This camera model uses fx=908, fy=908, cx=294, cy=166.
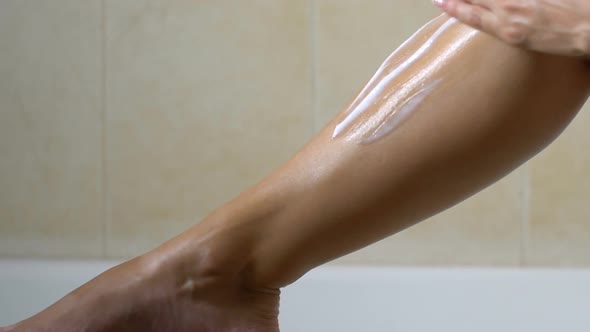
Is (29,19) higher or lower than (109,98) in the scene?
higher

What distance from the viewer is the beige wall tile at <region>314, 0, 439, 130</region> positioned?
4.65ft

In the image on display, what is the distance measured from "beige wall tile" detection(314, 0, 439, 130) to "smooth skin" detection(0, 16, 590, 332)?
0.72 meters

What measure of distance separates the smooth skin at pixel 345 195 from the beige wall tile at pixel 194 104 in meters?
0.73

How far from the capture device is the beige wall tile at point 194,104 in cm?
147

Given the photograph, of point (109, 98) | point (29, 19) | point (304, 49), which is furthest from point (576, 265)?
point (29, 19)

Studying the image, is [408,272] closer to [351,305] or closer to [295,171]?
[351,305]

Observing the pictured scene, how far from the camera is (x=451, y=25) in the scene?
0.65 metres

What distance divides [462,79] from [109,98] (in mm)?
1021

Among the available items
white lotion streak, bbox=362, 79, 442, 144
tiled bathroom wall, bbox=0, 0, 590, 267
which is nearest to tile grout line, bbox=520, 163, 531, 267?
tiled bathroom wall, bbox=0, 0, 590, 267

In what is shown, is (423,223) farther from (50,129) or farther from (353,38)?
(50,129)

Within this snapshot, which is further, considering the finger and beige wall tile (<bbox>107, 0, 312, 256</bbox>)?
beige wall tile (<bbox>107, 0, 312, 256</bbox>)

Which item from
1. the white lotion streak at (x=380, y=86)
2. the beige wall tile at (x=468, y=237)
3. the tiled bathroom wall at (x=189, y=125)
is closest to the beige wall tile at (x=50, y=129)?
the tiled bathroom wall at (x=189, y=125)

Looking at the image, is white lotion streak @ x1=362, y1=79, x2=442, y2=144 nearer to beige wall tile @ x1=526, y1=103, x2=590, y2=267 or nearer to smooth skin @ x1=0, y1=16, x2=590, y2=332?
smooth skin @ x1=0, y1=16, x2=590, y2=332

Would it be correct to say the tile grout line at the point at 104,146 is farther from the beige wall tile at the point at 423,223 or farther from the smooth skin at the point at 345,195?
the smooth skin at the point at 345,195
